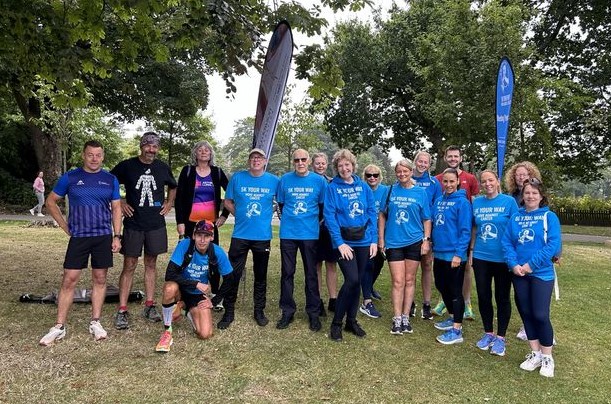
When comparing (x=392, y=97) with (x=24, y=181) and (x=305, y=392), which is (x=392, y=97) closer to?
(x=24, y=181)

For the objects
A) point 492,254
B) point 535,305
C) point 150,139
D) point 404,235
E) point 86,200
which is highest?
point 150,139

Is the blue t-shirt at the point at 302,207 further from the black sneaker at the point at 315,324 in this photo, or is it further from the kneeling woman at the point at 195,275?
the black sneaker at the point at 315,324

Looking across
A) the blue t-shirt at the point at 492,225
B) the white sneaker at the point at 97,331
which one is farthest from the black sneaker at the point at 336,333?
the white sneaker at the point at 97,331

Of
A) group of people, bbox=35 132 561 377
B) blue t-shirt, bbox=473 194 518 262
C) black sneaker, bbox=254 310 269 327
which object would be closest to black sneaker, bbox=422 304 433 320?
group of people, bbox=35 132 561 377

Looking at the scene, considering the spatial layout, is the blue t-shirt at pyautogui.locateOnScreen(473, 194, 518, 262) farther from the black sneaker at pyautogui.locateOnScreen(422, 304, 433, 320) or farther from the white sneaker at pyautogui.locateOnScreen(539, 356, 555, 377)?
the black sneaker at pyautogui.locateOnScreen(422, 304, 433, 320)

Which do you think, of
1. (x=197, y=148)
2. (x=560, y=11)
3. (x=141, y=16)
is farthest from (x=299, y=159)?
(x=560, y=11)

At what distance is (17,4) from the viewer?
6.27 m

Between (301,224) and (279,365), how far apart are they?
5.11ft

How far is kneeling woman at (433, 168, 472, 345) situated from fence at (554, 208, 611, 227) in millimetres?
24652

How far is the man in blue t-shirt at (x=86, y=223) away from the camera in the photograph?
15.7 feet

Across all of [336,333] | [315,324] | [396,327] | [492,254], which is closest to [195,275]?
[315,324]

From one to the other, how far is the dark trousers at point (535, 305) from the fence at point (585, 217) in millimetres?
25178

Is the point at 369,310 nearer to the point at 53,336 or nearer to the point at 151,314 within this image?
the point at 151,314

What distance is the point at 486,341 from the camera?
4957 mm
